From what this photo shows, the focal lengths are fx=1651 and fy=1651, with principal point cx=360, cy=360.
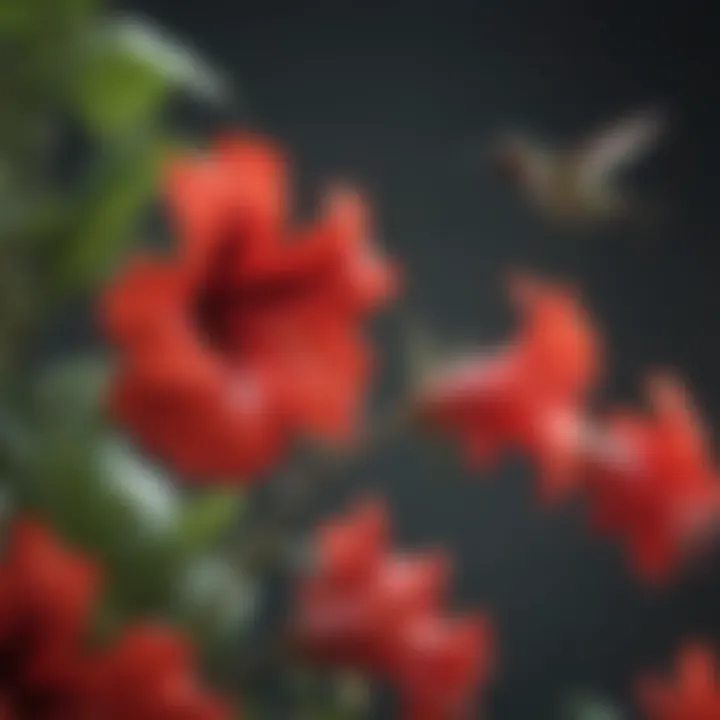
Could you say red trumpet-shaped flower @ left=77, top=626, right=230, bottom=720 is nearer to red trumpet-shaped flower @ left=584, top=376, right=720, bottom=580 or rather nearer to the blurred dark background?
red trumpet-shaped flower @ left=584, top=376, right=720, bottom=580

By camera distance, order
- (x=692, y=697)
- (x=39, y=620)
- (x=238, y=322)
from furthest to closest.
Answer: (x=692, y=697)
(x=238, y=322)
(x=39, y=620)

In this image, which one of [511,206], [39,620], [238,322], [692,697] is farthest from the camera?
[511,206]

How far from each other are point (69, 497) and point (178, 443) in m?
0.06

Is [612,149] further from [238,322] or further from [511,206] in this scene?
[238,322]

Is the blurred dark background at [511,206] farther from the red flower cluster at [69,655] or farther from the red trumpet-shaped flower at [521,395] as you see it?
the red flower cluster at [69,655]

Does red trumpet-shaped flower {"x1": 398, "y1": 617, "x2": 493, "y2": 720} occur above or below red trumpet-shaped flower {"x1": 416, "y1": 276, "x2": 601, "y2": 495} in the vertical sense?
below

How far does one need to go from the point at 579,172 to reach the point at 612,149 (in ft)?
0.10

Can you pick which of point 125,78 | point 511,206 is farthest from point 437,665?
point 511,206

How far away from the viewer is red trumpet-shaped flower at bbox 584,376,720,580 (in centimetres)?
75

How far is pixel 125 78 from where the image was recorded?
63 centimetres

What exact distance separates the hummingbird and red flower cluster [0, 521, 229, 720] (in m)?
0.40

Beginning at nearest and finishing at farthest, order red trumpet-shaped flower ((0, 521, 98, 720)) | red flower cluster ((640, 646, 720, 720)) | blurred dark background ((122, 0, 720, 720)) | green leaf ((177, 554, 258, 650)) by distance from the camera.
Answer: red trumpet-shaped flower ((0, 521, 98, 720)), green leaf ((177, 554, 258, 650)), red flower cluster ((640, 646, 720, 720)), blurred dark background ((122, 0, 720, 720))

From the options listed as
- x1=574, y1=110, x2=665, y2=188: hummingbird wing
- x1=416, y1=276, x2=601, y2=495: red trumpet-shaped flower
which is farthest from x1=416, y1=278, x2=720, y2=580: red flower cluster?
x1=574, y1=110, x2=665, y2=188: hummingbird wing

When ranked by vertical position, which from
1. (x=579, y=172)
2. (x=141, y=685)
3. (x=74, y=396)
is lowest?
(x=141, y=685)
